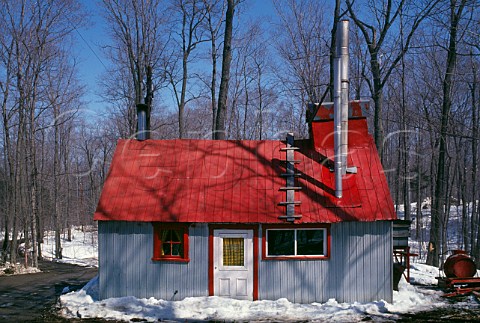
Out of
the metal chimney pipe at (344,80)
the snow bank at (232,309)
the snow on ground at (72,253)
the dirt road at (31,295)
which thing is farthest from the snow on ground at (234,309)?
the snow on ground at (72,253)

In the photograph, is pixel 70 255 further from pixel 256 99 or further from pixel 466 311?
pixel 466 311

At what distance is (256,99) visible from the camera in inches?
1430

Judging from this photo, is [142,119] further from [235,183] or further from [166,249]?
[166,249]

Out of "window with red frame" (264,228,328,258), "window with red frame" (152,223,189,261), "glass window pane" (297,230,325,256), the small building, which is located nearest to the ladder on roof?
the small building

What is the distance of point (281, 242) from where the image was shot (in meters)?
11.9

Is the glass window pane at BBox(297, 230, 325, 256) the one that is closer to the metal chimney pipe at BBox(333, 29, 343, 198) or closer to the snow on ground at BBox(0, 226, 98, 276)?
the metal chimney pipe at BBox(333, 29, 343, 198)

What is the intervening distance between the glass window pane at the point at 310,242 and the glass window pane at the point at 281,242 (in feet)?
0.60

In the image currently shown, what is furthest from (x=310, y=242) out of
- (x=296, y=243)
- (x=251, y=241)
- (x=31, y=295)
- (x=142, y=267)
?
(x=31, y=295)

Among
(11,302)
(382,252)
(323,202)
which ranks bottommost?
(11,302)

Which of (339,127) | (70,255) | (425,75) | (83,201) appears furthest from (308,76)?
(83,201)

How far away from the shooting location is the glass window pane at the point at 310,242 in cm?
1178

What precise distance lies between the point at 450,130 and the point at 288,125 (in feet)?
45.5

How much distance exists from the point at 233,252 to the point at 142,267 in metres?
Result: 2.45

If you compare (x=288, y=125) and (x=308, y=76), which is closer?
(x=308, y=76)
